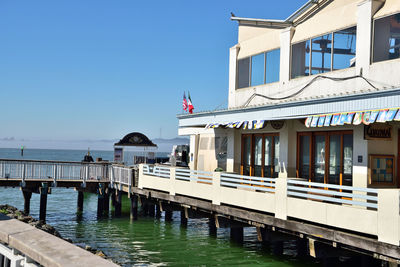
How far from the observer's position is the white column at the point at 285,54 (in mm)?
17641

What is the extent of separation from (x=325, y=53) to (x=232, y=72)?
5.69 meters

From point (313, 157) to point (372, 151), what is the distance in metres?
2.69

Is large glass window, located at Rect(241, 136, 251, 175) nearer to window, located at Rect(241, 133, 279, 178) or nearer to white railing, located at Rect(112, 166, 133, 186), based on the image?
window, located at Rect(241, 133, 279, 178)

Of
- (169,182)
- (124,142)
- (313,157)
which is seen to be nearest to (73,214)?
(124,142)

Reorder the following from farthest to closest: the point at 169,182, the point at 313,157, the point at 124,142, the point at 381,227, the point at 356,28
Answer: the point at 124,142, the point at 169,182, the point at 313,157, the point at 356,28, the point at 381,227

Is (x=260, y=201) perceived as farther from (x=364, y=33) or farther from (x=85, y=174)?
(x=85, y=174)

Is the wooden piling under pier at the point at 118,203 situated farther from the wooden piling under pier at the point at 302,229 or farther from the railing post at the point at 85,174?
the wooden piling under pier at the point at 302,229

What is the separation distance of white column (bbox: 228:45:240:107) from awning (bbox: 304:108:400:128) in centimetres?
695

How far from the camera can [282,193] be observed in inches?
522

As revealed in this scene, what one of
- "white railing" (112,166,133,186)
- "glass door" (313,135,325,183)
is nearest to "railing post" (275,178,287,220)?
"glass door" (313,135,325,183)

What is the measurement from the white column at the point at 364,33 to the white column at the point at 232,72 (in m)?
7.08

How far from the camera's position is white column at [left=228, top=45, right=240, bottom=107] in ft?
68.2

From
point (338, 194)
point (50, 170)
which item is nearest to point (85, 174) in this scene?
point (50, 170)

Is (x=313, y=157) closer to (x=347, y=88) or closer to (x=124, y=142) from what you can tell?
(x=347, y=88)
